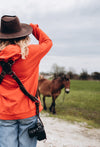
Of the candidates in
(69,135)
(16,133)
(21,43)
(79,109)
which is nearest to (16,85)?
(21,43)

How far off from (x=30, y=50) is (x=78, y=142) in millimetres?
3334

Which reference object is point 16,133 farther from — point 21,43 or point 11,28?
point 11,28

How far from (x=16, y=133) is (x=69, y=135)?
3288 millimetres

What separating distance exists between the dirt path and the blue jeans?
2.22m

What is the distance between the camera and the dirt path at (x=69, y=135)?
14.2 ft

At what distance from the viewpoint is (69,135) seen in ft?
16.5

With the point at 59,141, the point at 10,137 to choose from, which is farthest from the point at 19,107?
the point at 59,141

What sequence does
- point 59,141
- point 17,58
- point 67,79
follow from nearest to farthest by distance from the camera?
point 17,58
point 59,141
point 67,79

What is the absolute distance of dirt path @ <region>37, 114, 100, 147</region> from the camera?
4314mm

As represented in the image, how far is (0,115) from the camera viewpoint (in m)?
1.96

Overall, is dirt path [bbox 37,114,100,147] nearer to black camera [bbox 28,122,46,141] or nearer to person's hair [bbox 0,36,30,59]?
black camera [bbox 28,122,46,141]

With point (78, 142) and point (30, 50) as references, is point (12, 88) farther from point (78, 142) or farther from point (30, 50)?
point (78, 142)

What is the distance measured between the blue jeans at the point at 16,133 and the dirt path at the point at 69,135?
2.22m

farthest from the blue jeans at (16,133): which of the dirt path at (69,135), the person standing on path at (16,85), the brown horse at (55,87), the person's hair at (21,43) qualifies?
the brown horse at (55,87)
